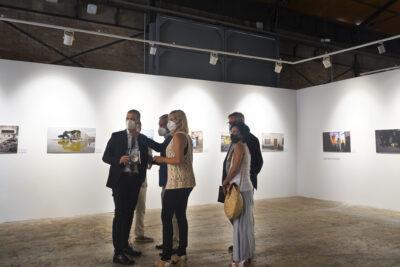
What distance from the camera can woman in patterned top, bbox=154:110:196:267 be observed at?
133 inches

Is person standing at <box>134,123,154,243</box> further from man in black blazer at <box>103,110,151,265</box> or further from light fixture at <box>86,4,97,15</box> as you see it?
light fixture at <box>86,4,97,15</box>

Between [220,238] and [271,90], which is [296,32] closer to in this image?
[271,90]

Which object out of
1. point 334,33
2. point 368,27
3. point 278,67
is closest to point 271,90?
point 278,67

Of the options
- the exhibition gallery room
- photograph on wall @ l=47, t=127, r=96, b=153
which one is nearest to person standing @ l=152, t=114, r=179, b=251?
the exhibition gallery room

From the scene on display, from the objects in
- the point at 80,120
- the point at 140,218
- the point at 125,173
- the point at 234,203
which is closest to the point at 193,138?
the point at 80,120

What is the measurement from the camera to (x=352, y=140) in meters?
8.36

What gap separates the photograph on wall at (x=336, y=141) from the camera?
27.8ft

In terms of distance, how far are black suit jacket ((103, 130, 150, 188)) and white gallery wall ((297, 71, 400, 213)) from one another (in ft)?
20.2

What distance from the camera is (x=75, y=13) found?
327 inches

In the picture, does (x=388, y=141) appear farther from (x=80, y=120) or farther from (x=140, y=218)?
(x=80, y=120)

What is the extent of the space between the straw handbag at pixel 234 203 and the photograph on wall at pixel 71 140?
446 cm

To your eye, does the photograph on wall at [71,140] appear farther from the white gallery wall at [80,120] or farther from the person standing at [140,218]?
the person standing at [140,218]

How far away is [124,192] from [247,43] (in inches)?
301

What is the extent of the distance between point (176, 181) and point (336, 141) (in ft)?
21.8
